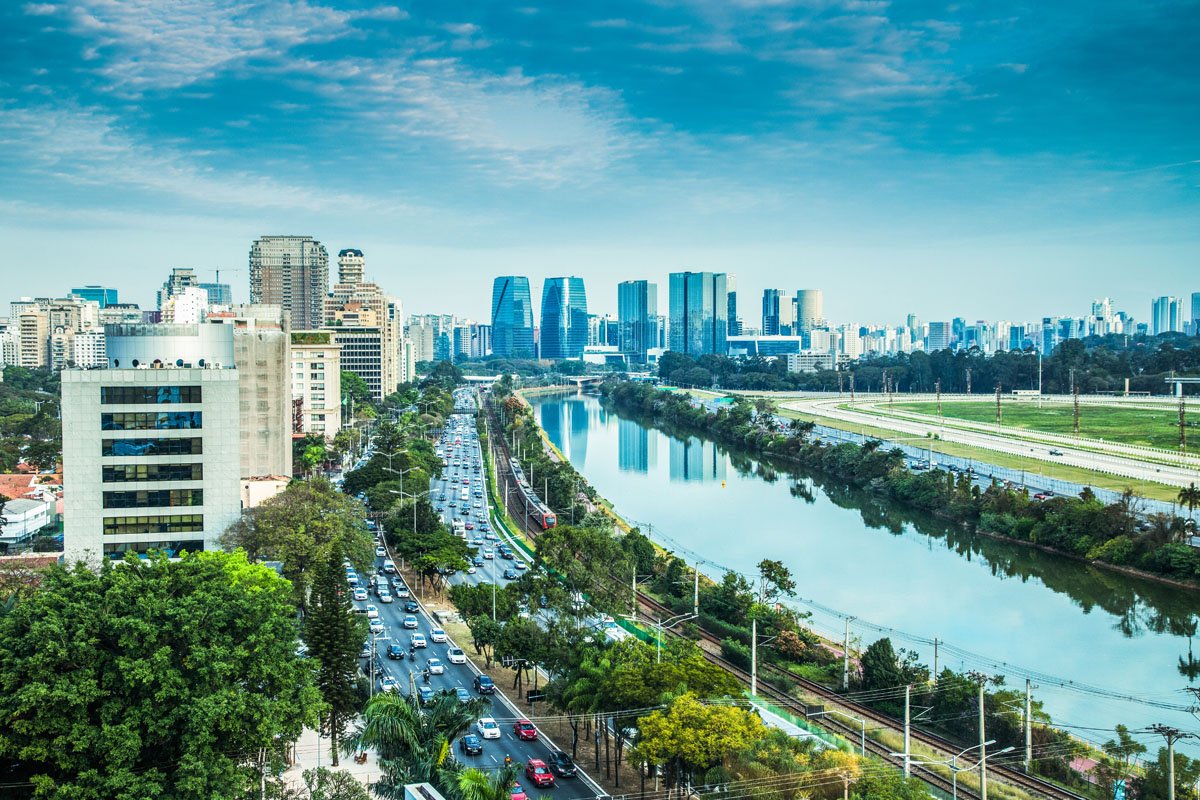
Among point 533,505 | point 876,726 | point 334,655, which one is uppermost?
point 334,655

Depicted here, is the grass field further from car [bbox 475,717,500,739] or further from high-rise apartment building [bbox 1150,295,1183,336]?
high-rise apartment building [bbox 1150,295,1183,336]

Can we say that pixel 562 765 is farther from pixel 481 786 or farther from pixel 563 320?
pixel 563 320

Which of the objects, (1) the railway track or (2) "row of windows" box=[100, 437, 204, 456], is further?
(2) "row of windows" box=[100, 437, 204, 456]

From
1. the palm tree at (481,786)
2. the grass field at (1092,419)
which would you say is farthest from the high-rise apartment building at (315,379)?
the palm tree at (481,786)

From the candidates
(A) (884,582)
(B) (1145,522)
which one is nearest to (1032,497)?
(B) (1145,522)

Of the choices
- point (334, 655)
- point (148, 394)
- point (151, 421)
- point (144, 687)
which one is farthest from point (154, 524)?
point (144, 687)

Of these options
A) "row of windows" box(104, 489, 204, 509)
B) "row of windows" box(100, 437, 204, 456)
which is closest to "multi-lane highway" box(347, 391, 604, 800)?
"row of windows" box(104, 489, 204, 509)

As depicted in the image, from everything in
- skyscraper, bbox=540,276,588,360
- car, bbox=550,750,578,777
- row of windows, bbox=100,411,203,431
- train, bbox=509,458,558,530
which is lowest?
car, bbox=550,750,578,777

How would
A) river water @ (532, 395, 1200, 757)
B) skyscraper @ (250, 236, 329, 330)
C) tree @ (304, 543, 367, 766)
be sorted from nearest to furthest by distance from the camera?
tree @ (304, 543, 367, 766)
river water @ (532, 395, 1200, 757)
skyscraper @ (250, 236, 329, 330)
